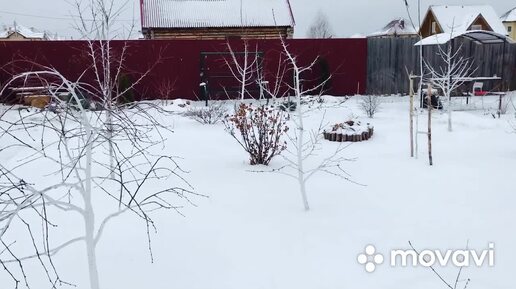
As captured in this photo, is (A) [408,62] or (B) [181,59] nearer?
(B) [181,59]

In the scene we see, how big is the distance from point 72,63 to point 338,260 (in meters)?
10.8

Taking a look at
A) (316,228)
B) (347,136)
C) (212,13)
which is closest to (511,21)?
(212,13)

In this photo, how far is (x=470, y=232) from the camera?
138 inches

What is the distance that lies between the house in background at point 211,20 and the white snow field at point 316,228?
13082mm

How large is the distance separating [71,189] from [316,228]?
8.26 feet

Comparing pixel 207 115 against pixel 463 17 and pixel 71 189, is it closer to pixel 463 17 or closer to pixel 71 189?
pixel 71 189

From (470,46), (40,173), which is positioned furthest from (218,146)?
(470,46)

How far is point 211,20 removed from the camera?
726 inches

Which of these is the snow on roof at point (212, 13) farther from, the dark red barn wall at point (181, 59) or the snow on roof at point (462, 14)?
the snow on roof at point (462, 14)

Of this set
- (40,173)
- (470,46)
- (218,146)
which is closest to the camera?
(40,173)

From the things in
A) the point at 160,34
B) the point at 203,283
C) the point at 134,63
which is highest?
the point at 160,34

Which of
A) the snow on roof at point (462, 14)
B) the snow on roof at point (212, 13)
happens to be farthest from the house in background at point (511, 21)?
the snow on roof at point (212, 13)

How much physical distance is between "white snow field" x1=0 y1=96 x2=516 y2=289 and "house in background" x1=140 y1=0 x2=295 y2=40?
13082 millimetres

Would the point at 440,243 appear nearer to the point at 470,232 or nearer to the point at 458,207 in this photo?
the point at 470,232
